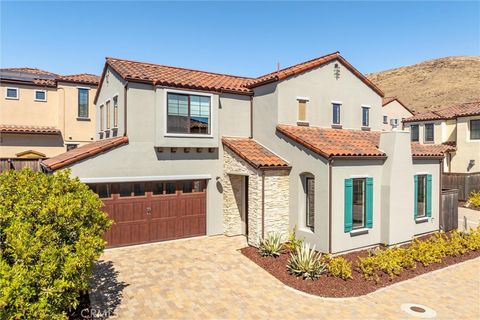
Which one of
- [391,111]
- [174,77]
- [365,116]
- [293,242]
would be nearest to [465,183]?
[365,116]

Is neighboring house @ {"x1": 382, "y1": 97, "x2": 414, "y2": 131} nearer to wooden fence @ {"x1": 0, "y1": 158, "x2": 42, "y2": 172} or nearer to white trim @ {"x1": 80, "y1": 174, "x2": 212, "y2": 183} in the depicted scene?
white trim @ {"x1": 80, "y1": 174, "x2": 212, "y2": 183}

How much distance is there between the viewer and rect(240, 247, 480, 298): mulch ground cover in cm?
1034

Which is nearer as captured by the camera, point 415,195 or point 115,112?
point 415,195

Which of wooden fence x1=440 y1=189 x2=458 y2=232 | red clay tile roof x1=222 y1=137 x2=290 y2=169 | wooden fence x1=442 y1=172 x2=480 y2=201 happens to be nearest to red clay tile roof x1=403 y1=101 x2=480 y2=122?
wooden fence x1=442 y1=172 x2=480 y2=201

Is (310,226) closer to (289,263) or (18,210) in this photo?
(289,263)

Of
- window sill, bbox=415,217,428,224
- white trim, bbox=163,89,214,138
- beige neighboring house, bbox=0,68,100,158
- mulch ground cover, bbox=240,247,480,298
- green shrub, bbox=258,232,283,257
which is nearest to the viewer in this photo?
mulch ground cover, bbox=240,247,480,298

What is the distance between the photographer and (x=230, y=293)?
1002 cm

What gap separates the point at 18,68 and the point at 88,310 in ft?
103

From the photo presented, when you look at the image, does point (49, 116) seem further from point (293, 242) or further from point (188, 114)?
point (293, 242)

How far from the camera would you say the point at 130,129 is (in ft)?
46.6

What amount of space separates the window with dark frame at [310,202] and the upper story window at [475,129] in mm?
23691

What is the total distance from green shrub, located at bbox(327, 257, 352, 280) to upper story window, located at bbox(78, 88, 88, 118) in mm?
23804

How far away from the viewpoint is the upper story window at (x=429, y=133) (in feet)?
106

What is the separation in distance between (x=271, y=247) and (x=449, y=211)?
38.8 ft
